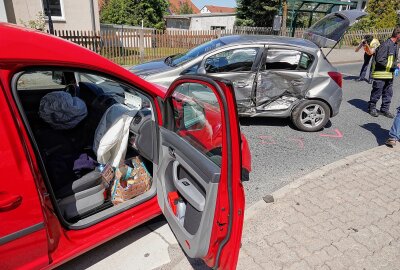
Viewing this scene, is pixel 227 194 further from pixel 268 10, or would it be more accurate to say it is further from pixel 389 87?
pixel 268 10

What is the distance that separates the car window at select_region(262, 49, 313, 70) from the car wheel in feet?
2.16

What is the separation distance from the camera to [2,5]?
10320mm

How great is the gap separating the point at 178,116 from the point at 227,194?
81 cm

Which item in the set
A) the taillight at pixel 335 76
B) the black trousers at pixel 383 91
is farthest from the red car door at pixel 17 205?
the black trousers at pixel 383 91

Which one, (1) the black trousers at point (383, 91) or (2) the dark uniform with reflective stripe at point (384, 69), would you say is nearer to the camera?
(2) the dark uniform with reflective stripe at point (384, 69)

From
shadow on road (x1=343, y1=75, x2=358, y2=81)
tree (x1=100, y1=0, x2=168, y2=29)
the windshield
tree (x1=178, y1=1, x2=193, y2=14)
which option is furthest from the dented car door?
tree (x1=178, y1=1, x2=193, y2=14)

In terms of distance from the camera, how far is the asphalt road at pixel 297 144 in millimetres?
3539

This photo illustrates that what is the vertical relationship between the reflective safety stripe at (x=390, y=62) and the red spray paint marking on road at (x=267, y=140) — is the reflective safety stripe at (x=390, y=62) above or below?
above

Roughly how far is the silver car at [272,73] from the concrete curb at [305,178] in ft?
3.42

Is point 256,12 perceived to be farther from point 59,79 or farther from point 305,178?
point 59,79

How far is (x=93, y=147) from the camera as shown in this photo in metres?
2.51

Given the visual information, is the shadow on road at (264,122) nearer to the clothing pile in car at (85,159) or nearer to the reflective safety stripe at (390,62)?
the reflective safety stripe at (390,62)

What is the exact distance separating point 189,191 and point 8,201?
1023 millimetres

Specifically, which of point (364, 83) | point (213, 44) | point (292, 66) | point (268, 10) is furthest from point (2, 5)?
point (268, 10)
